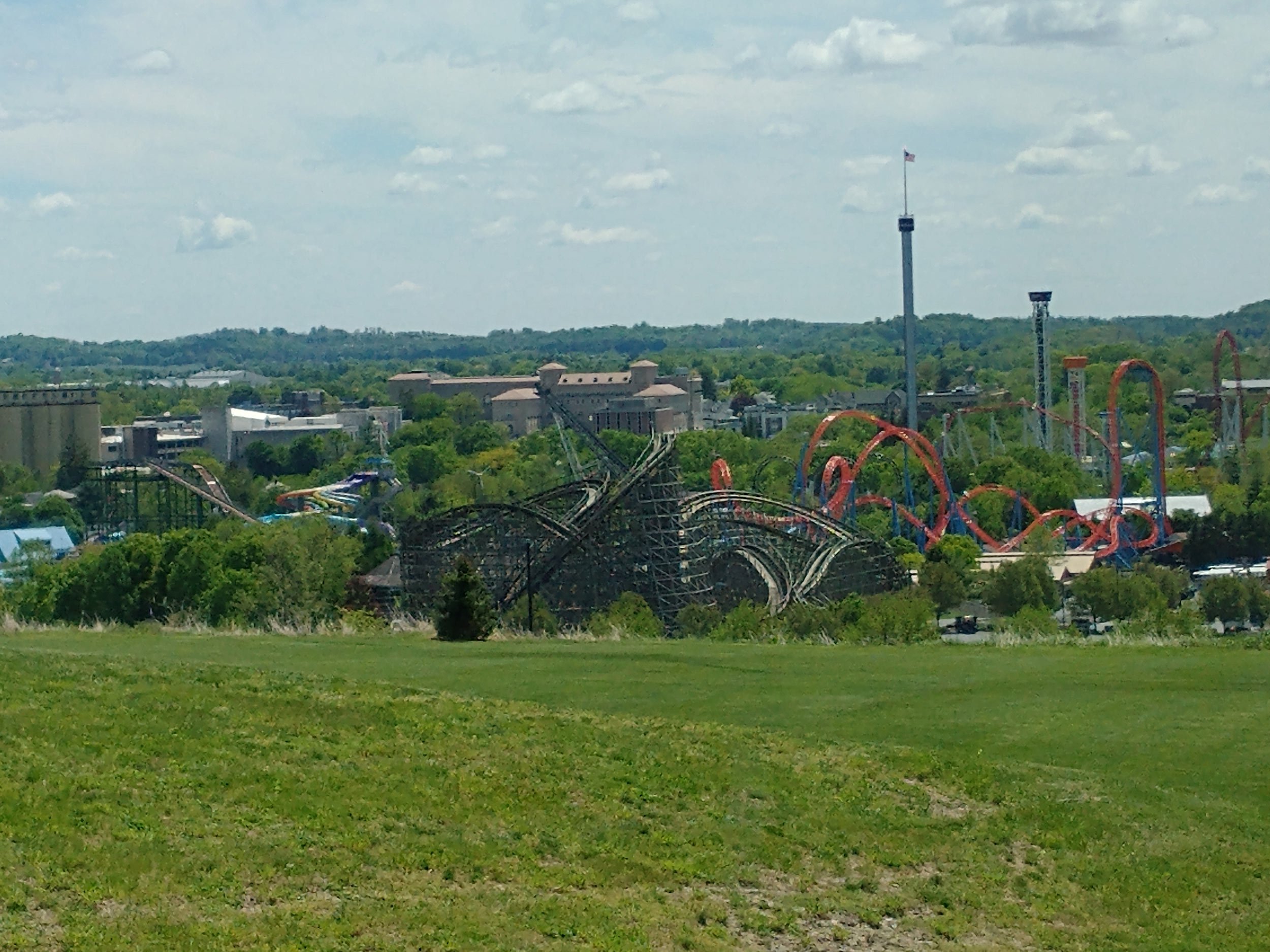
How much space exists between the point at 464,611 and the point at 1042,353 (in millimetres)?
93159

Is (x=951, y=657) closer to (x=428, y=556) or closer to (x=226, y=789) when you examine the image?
(x=226, y=789)

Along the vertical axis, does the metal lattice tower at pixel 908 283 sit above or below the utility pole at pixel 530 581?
above

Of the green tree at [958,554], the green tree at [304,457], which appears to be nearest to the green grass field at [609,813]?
the green tree at [958,554]

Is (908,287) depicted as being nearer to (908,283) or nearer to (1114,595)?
(908,283)

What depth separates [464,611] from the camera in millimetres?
25672

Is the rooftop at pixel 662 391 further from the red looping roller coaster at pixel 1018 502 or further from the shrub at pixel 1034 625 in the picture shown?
the shrub at pixel 1034 625

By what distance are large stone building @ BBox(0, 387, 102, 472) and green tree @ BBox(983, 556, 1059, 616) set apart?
90.9 m

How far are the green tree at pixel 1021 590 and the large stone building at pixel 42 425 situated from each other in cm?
9091

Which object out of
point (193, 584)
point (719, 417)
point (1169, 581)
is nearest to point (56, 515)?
point (193, 584)

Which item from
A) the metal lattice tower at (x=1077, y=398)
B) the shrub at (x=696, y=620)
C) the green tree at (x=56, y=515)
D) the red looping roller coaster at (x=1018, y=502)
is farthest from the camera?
the metal lattice tower at (x=1077, y=398)

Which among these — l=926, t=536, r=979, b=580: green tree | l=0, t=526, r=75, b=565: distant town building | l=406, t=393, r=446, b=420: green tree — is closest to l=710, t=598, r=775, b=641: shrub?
l=926, t=536, r=979, b=580: green tree

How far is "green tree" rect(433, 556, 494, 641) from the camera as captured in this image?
25500 millimetres

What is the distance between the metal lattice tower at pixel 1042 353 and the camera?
111m

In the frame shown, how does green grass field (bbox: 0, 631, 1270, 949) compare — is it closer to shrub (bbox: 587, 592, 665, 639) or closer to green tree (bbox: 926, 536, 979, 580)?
shrub (bbox: 587, 592, 665, 639)
